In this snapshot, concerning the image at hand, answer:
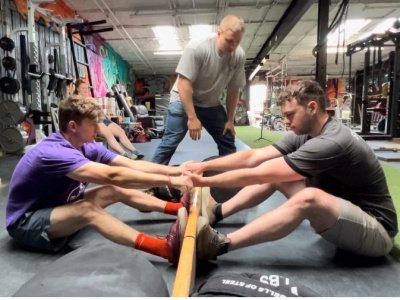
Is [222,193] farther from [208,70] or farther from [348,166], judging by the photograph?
[348,166]

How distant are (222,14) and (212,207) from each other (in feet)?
24.4

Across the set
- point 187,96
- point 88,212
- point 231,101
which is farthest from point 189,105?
point 88,212

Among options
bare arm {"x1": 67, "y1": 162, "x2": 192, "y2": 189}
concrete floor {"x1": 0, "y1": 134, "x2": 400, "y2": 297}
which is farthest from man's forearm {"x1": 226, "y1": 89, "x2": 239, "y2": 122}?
bare arm {"x1": 67, "y1": 162, "x2": 192, "y2": 189}

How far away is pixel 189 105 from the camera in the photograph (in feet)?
9.27

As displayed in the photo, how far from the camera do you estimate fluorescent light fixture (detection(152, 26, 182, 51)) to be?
406 inches

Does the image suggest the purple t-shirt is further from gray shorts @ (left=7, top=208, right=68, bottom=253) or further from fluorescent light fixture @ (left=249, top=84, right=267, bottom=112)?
fluorescent light fixture @ (left=249, top=84, right=267, bottom=112)

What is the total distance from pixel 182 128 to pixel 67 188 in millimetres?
1281

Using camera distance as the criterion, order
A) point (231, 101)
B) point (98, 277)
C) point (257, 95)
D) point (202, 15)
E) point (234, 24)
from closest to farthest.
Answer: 1. point (98, 277)
2. point (234, 24)
3. point (231, 101)
4. point (202, 15)
5. point (257, 95)

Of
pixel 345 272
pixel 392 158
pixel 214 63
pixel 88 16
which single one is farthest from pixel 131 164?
pixel 88 16

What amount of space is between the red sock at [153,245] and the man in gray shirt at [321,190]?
0.21m

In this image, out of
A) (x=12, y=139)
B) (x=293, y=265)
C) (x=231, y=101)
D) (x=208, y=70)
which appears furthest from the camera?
(x=12, y=139)

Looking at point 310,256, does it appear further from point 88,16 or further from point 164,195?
point 88,16

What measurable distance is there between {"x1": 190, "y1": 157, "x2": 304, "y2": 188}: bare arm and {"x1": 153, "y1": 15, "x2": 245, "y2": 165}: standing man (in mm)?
862

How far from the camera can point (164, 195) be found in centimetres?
289
